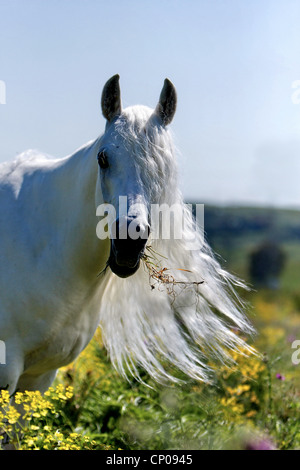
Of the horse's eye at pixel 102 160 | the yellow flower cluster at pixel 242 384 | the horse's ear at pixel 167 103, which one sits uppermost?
the horse's ear at pixel 167 103

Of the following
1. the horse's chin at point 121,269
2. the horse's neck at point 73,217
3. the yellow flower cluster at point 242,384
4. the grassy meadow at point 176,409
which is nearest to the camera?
the horse's chin at point 121,269

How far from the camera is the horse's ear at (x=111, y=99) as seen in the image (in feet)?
9.14

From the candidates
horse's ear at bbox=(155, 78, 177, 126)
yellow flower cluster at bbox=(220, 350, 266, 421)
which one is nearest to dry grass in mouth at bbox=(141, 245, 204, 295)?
horse's ear at bbox=(155, 78, 177, 126)

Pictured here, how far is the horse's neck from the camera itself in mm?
2984

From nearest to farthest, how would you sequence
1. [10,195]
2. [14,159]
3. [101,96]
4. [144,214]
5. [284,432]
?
[144,214] < [101,96] < [10,195] < [14,159] < [284,432]

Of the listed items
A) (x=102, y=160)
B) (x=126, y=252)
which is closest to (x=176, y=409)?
(x=126, y=252)

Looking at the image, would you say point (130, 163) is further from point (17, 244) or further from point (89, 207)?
point (17, 244)

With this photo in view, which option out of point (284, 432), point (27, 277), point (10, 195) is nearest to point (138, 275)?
point (27, 277)

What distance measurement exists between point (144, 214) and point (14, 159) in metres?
1.33

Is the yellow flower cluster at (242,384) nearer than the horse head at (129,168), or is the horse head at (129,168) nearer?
the horse head at (129,168)

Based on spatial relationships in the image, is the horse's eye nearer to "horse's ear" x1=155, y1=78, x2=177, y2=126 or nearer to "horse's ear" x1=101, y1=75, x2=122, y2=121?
"horse's ear" x1=101, y1=75, x2=122, y2=121

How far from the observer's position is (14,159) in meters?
3.48

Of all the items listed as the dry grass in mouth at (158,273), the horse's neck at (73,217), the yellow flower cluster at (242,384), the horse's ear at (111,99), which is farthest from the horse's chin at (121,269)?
the yellow flower cluster at (242,384)

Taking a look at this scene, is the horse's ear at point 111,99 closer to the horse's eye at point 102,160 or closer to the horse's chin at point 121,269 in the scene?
the horse's eye at point 102,160
